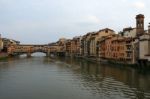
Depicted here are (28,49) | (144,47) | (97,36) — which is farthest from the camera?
(28,49)

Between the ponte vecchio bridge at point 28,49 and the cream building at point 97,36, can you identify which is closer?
the cream building at point 97,36

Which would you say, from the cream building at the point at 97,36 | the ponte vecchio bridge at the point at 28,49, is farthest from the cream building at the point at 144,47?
the ponte vecchio bridge at the point at 28,49

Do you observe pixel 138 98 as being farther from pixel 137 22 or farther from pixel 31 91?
pixel 137 22

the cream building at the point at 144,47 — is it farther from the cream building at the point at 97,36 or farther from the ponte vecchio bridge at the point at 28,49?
the ponte vecchio bridge at the point at 28,49

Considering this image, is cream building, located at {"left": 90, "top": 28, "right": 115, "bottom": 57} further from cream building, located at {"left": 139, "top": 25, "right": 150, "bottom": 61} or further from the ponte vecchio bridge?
the ponte vecchio bridge

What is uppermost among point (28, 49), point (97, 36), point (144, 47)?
point (97, 36)

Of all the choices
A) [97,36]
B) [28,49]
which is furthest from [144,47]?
[28,49]

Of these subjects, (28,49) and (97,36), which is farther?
(28,49)

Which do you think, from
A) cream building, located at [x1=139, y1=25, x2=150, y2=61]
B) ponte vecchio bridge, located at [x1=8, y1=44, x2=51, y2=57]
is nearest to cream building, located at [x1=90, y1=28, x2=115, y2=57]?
cream building, located at [x1=139, y1=25, x2=150, y2=61]

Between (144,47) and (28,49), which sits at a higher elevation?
(28,49)

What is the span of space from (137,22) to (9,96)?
135ft

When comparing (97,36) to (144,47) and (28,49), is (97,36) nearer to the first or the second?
(144,47)

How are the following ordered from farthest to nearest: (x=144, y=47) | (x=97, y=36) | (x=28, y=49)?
1. (x=28, y=49)
2. (x=97, y=36)
3. (x=144, y=47)

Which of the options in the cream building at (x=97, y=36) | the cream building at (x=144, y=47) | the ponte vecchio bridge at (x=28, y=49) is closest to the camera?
the cream building at (x=144, y=47)
